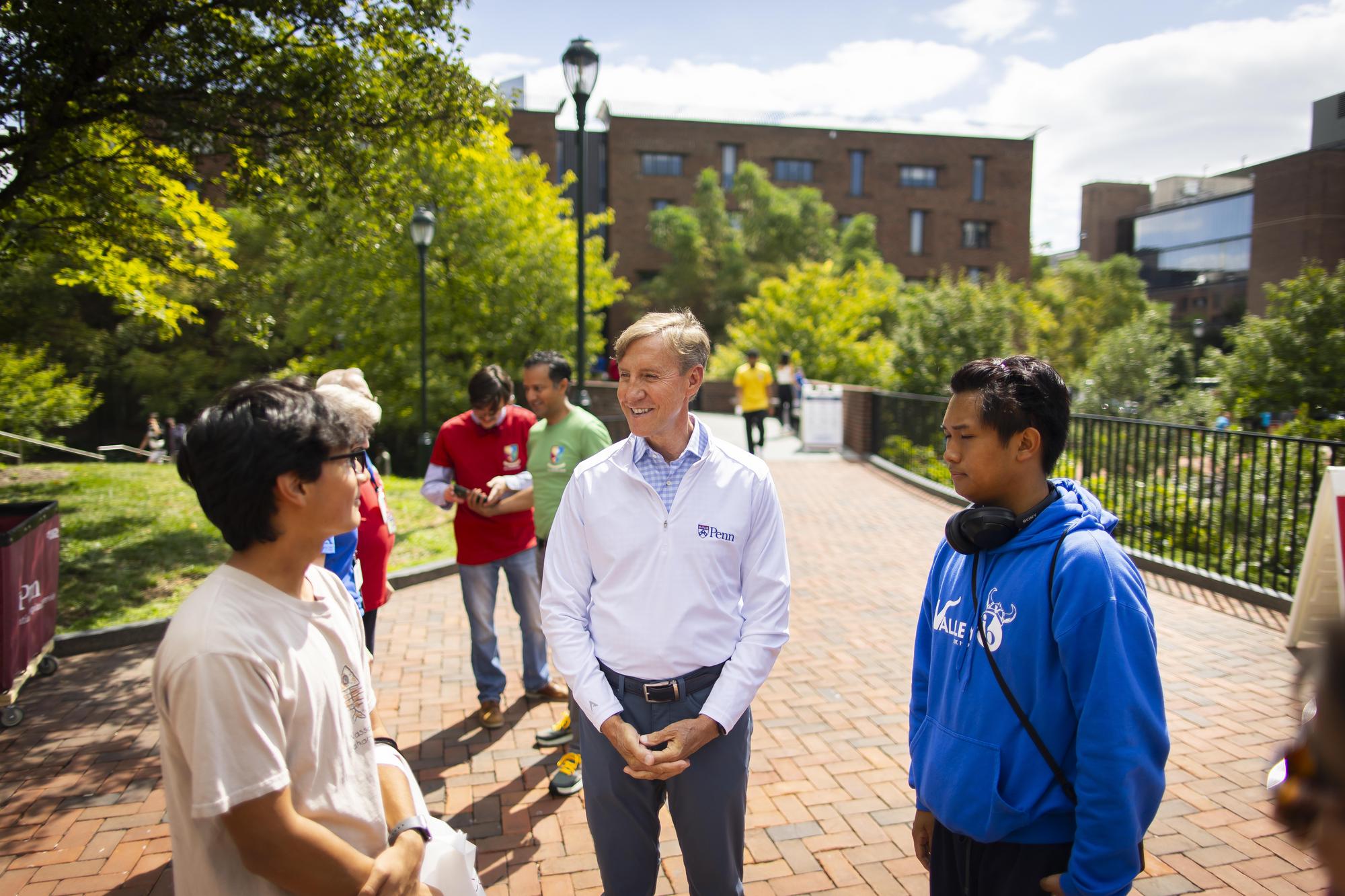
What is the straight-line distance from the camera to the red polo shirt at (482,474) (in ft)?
15.1

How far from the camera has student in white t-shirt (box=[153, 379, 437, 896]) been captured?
134cm

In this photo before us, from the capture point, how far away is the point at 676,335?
2381 mm

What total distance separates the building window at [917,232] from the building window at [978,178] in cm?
339

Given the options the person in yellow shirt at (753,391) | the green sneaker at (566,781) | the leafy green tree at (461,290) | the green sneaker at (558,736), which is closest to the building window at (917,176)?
the leafy green tree at (461,290)

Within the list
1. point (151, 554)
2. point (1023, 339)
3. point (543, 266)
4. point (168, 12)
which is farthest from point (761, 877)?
point (1023, 339)

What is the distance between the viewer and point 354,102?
288 inches

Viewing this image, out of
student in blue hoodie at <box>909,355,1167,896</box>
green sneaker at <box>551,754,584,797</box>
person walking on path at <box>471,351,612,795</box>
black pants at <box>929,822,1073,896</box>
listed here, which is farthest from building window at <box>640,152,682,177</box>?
black pants at <box>929,822,1073,896</box>

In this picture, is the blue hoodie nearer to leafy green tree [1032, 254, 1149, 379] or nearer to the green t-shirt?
the green t-shirt

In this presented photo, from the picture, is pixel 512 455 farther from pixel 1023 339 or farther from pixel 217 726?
pixel 1023 339

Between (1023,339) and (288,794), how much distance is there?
26.1 m

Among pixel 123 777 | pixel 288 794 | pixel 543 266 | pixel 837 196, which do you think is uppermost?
pixel 837 196

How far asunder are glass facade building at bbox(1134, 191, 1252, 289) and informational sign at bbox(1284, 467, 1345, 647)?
7030 centimetres

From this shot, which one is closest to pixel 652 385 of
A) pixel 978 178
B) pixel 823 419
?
pixel 823 419

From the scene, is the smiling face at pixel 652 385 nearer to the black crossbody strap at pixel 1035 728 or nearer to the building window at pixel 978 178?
the black crossbody strap at pixel 1035 728
